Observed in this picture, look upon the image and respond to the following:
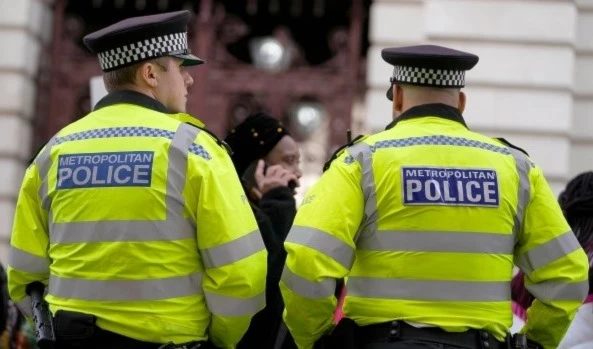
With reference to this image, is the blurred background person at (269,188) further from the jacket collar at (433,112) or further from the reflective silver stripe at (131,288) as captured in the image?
the jacket collar at (433,112)

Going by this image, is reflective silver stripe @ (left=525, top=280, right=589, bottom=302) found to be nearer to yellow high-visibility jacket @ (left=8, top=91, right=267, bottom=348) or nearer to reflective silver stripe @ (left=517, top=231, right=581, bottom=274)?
reflective silver stripe @ (left=517, top=231, right=581, bottom=274)

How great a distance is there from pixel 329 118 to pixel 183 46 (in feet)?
22.3

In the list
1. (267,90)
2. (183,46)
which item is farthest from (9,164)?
(183,46)

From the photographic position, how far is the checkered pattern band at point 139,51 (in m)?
4.79

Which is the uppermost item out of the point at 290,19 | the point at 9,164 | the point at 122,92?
the point at 122,92

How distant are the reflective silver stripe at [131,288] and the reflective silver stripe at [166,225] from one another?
0.15 m

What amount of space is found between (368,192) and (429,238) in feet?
0.91

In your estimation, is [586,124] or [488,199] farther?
[586,124]

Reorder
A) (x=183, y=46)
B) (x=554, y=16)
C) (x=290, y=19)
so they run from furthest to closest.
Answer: (x=290, y=19)
(x=554, y=16)
(x=183, y=46)

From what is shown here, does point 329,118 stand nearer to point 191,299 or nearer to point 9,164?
point 9,164

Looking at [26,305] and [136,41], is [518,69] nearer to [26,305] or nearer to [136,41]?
[136,41]

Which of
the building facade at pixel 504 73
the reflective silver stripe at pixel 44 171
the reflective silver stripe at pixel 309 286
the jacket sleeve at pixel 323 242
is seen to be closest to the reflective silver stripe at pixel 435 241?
the jacket sleeve at pixel 323 242

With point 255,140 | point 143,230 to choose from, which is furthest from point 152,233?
point 255,140

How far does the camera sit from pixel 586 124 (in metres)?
11.2
